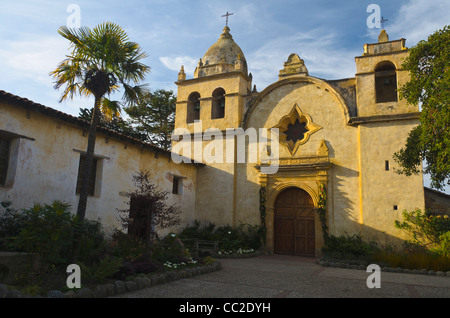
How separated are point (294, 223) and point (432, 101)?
26.4 ft

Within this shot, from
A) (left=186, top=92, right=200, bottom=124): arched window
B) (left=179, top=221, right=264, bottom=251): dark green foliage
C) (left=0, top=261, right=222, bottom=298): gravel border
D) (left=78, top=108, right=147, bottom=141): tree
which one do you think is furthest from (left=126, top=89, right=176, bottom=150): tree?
(left=0, top=261, right=222, bottom=298): gravel border

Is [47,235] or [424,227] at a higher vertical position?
[424,227]

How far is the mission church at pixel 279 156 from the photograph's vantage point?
36.2ft

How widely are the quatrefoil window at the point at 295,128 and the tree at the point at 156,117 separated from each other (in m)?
13.2

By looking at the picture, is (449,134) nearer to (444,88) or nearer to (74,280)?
(444,88)

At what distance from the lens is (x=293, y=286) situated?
7.48 metres

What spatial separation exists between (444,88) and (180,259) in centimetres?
846

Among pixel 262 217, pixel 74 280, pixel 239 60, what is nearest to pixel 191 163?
pixel 262 217

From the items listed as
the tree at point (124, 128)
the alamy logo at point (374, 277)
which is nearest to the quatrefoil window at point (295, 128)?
the alamy logo at point (374, 277)

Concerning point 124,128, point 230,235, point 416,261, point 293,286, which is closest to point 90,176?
point 230,235

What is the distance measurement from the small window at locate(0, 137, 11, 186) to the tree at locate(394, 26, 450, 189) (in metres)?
11.9

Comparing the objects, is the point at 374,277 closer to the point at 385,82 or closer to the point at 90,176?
the point at 90,176

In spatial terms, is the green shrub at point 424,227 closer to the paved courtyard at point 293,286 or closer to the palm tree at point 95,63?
the paved courtyard at point 293,286

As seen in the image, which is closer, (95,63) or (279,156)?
(95,63)
